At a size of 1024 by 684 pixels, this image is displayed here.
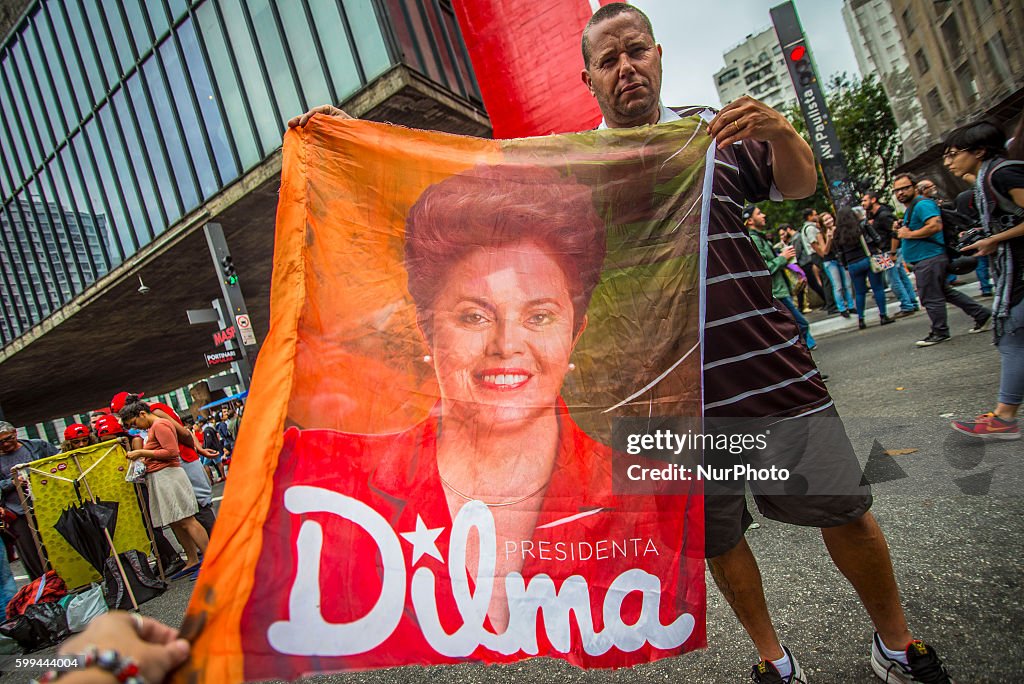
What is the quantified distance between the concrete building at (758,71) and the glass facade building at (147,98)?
314 feet

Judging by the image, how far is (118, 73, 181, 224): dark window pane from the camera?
14.5 m

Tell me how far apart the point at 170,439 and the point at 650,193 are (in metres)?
4.73

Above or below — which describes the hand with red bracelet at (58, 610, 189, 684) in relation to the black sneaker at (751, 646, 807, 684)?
above

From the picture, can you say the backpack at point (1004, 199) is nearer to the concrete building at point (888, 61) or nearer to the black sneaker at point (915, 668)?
the black sneaker at point (915, 668)

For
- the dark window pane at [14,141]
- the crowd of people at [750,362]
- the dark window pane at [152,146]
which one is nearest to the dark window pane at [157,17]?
the dark window pane at [152,146]

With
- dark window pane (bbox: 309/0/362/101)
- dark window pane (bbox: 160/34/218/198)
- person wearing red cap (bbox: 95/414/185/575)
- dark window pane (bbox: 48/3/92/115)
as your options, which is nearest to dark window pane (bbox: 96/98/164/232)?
dark window pane (bbox: 48/3/92/115)

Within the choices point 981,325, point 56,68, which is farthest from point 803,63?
point 56,68

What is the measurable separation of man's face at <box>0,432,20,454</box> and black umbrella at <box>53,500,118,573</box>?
151cm

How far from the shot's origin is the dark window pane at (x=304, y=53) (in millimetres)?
11641

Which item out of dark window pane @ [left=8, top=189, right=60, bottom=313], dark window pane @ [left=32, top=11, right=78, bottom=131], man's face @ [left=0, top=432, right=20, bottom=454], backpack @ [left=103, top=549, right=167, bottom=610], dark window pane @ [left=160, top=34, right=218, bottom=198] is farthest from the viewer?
dark window pane @ [left=8, top=189, right=60, bottom=313]

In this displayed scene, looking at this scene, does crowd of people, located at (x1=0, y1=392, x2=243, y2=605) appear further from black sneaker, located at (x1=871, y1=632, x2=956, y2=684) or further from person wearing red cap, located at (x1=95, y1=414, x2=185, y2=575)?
black sneaker, located at (x1=871, y1=632, x2=956, y2=684)

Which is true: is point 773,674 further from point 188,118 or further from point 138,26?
point 138,26

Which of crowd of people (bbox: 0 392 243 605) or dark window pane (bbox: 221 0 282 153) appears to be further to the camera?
dark window pane (bbox: 221 0 282 153)

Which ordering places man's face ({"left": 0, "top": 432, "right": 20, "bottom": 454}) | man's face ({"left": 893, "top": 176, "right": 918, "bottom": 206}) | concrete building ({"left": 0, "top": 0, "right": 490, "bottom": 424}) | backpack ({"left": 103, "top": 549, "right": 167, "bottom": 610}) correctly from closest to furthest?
backpack ({"left": 103, "top": 549, "right": 167, "bottom": 610}) < man's face ({"left": 0, "top": 432, "right": 20, "bottom": 454}) < man's face ({"left": 893, "top": 176, "right": 918, "bottom": 206}) < concrete building ({"left": 0, "top": 0, "right": 490, "bottom": 424})
